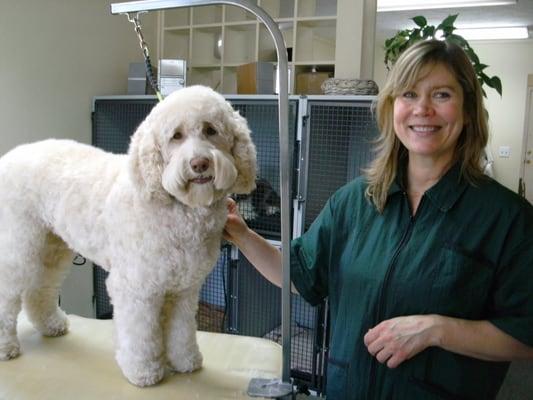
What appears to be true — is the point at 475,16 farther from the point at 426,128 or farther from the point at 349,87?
the point at 426,128

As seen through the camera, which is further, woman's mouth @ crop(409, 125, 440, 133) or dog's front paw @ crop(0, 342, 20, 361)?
dog's front paw @ crop(0, 342, 20, 361)

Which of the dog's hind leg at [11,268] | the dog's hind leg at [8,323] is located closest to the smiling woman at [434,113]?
the dog's hind leg at [11,268]

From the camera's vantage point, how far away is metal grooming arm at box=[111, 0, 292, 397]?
0.99 m

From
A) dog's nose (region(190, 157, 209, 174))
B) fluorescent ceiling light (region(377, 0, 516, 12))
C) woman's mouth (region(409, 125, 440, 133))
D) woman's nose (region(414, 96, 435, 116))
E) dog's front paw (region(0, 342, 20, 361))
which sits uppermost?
fluorescent ceiling light (region(377, 0, 516, 12))

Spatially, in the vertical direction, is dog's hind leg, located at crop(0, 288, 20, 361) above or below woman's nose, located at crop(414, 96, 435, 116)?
below

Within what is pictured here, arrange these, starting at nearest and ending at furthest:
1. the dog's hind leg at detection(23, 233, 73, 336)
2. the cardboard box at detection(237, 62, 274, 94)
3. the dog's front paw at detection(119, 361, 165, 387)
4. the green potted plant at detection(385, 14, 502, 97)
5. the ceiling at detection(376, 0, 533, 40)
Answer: the dog's front paw at detection(119, 361, 165, 387) → the dog's hind leg at detection(23, 233, 73, 336) → the green potted plant at detection(385, 14, 502, 97) → the cardboard box at detection(237, 62, 274, 94) → the ceiling at detection(376, 0, 533, 40)

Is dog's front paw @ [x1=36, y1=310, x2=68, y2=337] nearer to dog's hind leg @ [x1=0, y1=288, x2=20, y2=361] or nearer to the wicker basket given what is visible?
dog's hind leg @ [x1=0, y1=288, x2=20, y2=361]

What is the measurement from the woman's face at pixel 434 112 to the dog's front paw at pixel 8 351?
45.9 inches

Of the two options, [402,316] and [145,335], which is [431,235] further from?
[145,335]

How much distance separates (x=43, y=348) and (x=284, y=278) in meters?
0.82

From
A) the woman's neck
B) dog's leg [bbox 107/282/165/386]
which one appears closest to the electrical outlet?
the woman's neck

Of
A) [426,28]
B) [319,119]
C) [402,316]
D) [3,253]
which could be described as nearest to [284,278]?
[402,316]

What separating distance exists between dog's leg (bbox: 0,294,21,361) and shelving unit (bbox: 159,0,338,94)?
1.99 metres

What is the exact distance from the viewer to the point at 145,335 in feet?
3.88
